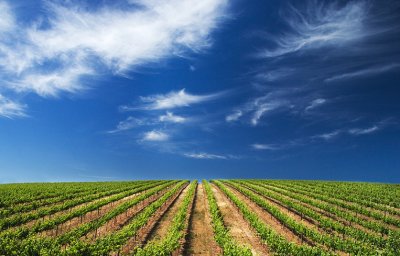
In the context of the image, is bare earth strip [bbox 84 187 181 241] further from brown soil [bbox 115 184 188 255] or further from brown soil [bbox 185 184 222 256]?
brown soil [bbox 185 184 222 256]

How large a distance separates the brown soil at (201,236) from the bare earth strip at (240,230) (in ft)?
6.82

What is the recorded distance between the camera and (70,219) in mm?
29719

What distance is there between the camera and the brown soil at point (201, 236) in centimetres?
2186

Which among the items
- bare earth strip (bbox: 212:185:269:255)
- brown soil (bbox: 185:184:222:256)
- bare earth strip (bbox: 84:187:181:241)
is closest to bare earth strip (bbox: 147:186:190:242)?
brown soil (bbox: 185:184:222:256)

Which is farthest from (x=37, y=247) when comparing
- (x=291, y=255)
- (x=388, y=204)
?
(x=388, y=204)

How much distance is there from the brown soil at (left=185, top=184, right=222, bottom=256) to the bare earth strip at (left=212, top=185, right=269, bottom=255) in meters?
2.08

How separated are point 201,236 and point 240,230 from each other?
4414mm

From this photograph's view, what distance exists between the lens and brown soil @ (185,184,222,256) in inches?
861

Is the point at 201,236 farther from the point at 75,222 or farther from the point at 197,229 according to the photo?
the point at 75,222

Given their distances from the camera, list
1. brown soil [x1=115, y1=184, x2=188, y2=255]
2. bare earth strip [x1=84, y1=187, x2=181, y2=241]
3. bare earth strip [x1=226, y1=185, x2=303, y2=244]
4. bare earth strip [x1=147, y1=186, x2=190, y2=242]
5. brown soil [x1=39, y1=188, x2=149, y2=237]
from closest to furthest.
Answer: brown soil [x1=115, y1=184, x2=188, y2=255] → bare earth strip [x1=84, y1=187, x2=181, y2=241] → bare earth strip [x1=147, y1=186, x2=190, y2=242] → bare earth strip [x1=226, y1=185, x2=303, y2=244] → brown soil [x1=39, y1=188, x2=149, y2=237]

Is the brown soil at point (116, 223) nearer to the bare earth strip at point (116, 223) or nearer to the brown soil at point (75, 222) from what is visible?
the bare earth strip at point (116, 223)

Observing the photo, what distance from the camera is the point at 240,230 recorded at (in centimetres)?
2784

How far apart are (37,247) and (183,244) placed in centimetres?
1036

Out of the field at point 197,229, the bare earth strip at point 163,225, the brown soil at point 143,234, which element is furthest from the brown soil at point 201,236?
the brown soil at point 143,234
